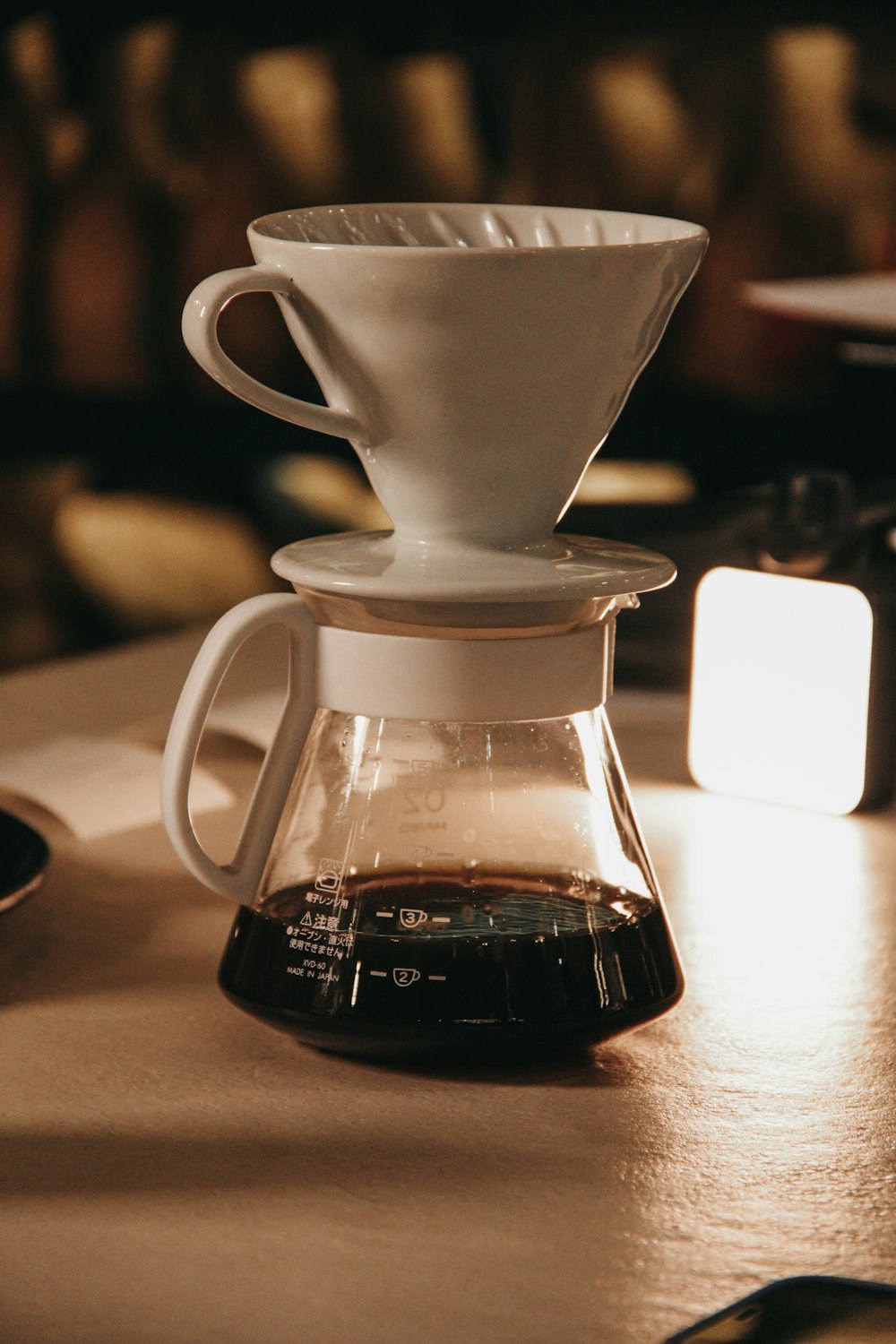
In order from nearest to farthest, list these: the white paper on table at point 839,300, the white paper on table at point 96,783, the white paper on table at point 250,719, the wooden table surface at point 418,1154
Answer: the wooden table surface at point 418,1154 → the white paper on table at point 96,783 → the white paper on table at point 250,719 → the white paper on table at point 839,300

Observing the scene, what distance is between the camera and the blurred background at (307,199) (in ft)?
Result: 6.90

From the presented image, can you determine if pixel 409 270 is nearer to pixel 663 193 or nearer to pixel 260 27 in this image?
pixel 663 193

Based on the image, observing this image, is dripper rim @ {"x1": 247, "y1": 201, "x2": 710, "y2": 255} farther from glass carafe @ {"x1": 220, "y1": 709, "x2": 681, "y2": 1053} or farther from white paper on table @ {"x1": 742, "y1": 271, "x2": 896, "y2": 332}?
white paper on table @ {"x1": 742, "y1": 271, "x2": 896, "y2": 332}

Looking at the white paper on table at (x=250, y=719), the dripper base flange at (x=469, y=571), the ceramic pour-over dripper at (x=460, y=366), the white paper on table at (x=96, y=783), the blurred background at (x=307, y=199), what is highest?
the ceramic pour-over dripper at (x=460, y=366)

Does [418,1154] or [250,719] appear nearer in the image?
[418,1154]

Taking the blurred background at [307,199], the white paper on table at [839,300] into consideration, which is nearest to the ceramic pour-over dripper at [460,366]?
the white paper on table at [839,300]

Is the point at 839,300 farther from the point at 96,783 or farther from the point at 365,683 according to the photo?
the point at 365,683

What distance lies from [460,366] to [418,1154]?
208mm

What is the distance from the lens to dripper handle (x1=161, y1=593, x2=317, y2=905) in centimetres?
46

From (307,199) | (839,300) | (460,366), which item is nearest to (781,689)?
(460,366)

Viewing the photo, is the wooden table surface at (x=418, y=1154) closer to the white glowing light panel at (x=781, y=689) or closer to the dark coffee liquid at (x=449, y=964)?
the dark coffee liquid at (x=449, y=964)

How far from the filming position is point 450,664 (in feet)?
1.46

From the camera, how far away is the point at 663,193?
2193 mm

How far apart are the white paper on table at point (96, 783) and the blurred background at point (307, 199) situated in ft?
4.11
